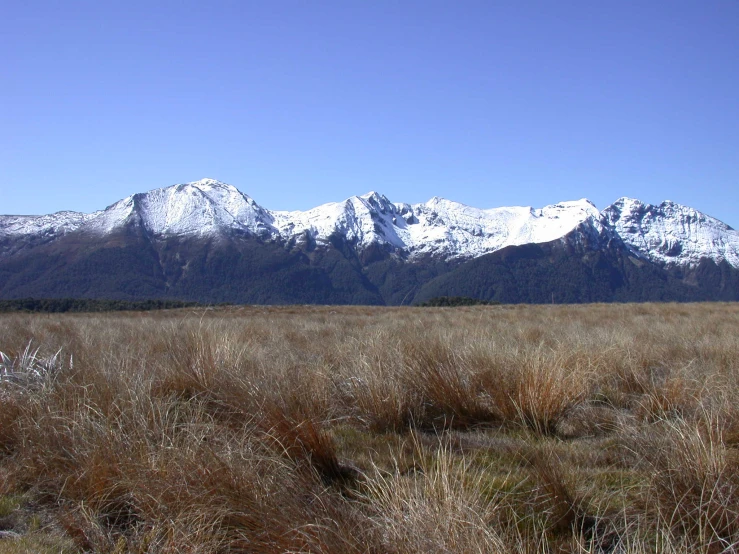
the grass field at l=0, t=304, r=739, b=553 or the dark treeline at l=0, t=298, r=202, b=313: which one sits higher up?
the grass field at l=0, t=304, r=739, b=553

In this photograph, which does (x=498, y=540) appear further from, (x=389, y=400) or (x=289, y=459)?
(x=389, y=400)

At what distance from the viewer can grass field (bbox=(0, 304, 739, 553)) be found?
8.78ft

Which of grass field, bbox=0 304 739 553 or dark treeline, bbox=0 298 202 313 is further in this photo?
dark treeline, bbox=0 298 202 313

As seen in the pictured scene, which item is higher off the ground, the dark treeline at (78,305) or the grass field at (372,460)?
the grass field at (372,460)

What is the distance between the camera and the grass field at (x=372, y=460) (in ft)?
8.78

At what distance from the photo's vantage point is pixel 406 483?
2.83 m

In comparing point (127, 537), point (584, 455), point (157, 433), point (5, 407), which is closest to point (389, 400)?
point (584, 455)

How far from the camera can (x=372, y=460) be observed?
13.2 ft

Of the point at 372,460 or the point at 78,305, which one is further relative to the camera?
the point at 78,305

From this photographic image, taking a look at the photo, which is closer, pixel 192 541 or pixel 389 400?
pixel 192 541

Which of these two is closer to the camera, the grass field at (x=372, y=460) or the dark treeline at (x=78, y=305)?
the grass field at (x=372, y=460)

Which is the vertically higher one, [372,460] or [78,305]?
[372,460]

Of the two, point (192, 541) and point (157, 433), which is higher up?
point (157, 433)

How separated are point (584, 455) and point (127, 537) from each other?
2.90 metres
